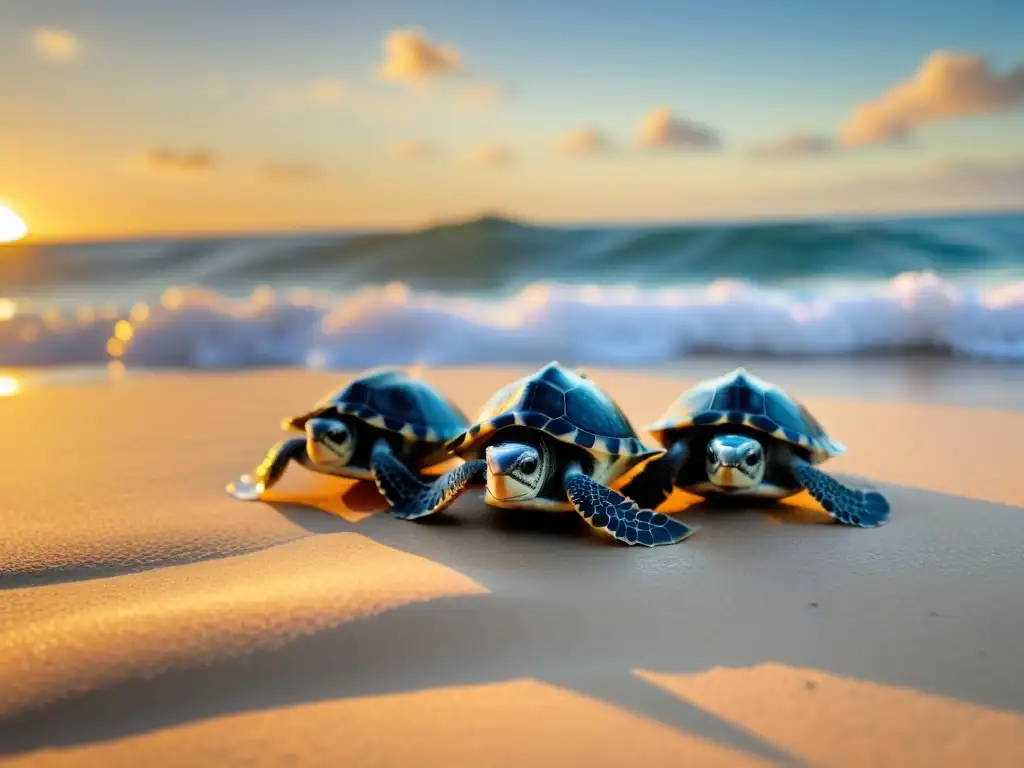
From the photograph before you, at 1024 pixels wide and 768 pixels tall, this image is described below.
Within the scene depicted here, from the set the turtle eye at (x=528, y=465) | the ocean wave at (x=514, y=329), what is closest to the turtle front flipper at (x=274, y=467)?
the turtle eye at (x=528, y=465)

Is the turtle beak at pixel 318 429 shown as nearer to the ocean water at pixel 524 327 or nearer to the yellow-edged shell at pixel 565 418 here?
the yellow-edged shell at pixel 565 418

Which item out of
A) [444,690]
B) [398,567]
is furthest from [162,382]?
[444,690]

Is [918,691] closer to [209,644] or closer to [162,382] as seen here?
[209,644]

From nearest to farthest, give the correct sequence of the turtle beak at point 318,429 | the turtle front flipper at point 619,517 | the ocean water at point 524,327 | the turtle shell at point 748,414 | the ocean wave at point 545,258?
the turtle front flipper at point 619,517 → the turtle shell at point 748,414 → the turtle beak at point 318,429 → the ocean water at point 524,327 → the ocean wave at point 545,258

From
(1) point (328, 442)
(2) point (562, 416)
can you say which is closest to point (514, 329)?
(1) point (328, 442)

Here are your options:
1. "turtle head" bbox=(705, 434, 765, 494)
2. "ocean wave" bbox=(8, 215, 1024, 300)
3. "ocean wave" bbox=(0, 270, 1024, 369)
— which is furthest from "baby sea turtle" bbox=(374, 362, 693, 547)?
"ocean wave" bbox=(8, 215, 1024, 300)

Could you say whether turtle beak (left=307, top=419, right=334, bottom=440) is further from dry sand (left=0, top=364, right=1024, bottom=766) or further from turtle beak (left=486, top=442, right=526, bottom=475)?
turtle beak (left=486, top=442, right=526, bottom=475)
